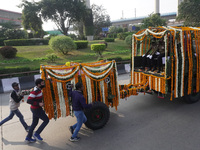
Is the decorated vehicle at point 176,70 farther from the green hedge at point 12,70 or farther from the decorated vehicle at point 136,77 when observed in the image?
the green hedge at point 12,70

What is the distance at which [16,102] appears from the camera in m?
4.20

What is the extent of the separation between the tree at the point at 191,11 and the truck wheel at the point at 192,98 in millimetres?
22826

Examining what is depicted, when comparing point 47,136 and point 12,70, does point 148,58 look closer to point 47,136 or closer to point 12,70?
point 47,136

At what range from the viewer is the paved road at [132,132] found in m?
3.86

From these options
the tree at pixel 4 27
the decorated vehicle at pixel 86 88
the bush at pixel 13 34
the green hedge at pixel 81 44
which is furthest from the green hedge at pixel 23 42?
the decorated vehicle at pixel 86 88

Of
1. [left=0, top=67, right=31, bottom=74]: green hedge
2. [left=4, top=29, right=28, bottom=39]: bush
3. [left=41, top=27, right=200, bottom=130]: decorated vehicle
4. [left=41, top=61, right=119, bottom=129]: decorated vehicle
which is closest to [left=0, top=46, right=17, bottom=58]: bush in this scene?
[left=0, top=67, right=31, bottom=74]: green hedge

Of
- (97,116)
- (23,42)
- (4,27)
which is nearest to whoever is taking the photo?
(97,116)

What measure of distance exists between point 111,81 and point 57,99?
1604mm

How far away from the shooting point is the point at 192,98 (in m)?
5.91

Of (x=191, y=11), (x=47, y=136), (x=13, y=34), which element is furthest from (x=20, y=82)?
(x=191, y=11)

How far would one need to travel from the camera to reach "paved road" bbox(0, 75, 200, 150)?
386cm

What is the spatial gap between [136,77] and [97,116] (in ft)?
8.67

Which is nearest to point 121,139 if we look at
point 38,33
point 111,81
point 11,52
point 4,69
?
point 111,81

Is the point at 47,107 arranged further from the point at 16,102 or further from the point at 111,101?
the point at 111,101
